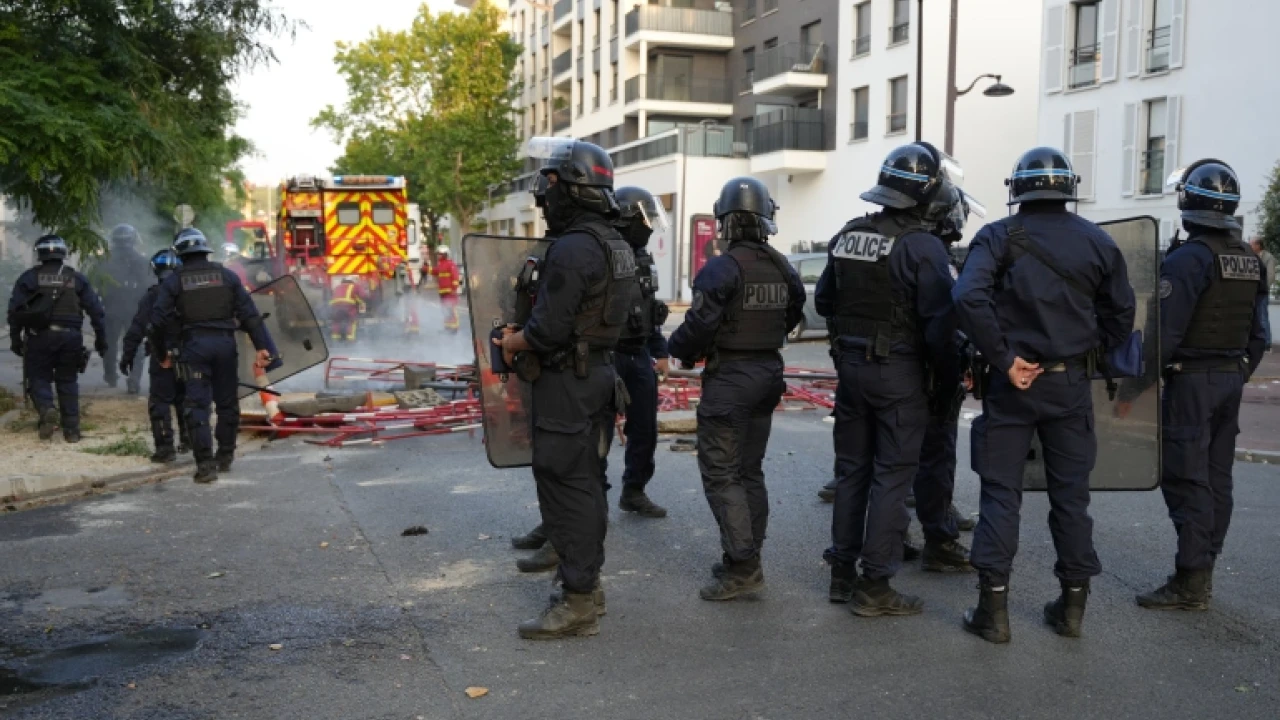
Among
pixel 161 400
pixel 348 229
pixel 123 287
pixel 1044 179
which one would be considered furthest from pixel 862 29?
pixel 1044 179

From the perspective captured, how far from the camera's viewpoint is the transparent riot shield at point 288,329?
1012 cm

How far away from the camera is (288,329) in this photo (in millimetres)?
10266

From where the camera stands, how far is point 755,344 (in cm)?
540

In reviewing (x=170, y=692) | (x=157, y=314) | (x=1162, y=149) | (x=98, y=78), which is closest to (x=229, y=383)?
(x=157, y=314)

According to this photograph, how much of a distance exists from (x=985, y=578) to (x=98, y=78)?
8.93 m

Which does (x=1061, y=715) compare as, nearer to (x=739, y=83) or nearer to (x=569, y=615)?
(x=569, y=615)

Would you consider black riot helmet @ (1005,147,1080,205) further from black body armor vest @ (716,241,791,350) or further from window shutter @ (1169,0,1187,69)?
window shutter @ (1169,0,1187,69)

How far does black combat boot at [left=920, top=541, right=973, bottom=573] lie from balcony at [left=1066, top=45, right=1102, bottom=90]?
2423 cm

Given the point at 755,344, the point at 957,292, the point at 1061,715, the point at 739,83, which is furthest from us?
the point at 739,83

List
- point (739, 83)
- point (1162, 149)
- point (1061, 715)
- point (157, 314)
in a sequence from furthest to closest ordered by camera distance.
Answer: point (739, 83) → point (1162, 149) → point (157, 314) → point (1061, 715)

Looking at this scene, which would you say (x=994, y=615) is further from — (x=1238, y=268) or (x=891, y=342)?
(x=1238, y=268)

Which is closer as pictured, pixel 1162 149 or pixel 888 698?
pixel 888 698

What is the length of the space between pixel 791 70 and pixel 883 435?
112ft

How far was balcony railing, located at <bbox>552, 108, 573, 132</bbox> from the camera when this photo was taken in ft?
185
